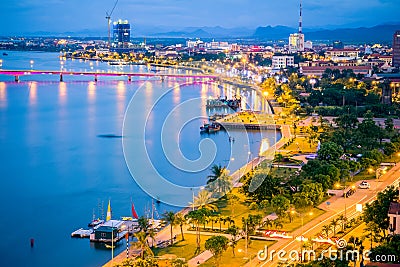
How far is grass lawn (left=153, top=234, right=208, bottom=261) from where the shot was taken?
505 cm

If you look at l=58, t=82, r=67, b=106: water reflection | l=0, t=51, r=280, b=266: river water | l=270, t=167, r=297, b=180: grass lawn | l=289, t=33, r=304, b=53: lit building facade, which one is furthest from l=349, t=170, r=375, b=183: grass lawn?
l=289, t=33, r=304, b=53: lit building facade

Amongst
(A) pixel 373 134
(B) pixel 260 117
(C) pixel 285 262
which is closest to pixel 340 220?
(C) pixel 285 262

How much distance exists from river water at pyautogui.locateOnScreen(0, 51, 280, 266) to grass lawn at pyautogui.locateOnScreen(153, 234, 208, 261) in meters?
0.56

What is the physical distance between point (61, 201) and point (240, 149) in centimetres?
365

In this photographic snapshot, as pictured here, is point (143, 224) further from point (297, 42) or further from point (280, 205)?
point (297, 42)

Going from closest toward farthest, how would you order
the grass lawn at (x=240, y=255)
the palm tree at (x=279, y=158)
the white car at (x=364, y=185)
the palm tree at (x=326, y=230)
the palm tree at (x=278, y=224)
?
the grass lawn at (x=240, y=255) < the palm tree at (x=326, y=230) < the palm tree at (x=278, y=224) < the white car at (x=364, y=185) < the palm tree at (x=279, y=158)

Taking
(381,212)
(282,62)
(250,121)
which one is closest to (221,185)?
(381,212)

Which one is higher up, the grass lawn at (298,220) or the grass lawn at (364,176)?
the grass lawn at (364,176)

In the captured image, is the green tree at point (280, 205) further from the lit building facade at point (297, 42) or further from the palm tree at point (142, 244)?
the lit building facade at point (297, 42)

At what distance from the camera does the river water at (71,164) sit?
5.98 m

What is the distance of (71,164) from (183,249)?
4.28 meters

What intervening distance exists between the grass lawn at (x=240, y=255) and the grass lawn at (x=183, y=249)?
0.22m

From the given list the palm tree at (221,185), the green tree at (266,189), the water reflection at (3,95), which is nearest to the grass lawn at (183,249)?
the green tree at (266,189)

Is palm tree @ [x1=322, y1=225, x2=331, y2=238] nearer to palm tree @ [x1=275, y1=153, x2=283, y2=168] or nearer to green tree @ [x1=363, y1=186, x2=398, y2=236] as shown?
green tree @ [x1=363, y1=186, x2=398, y2=236]
